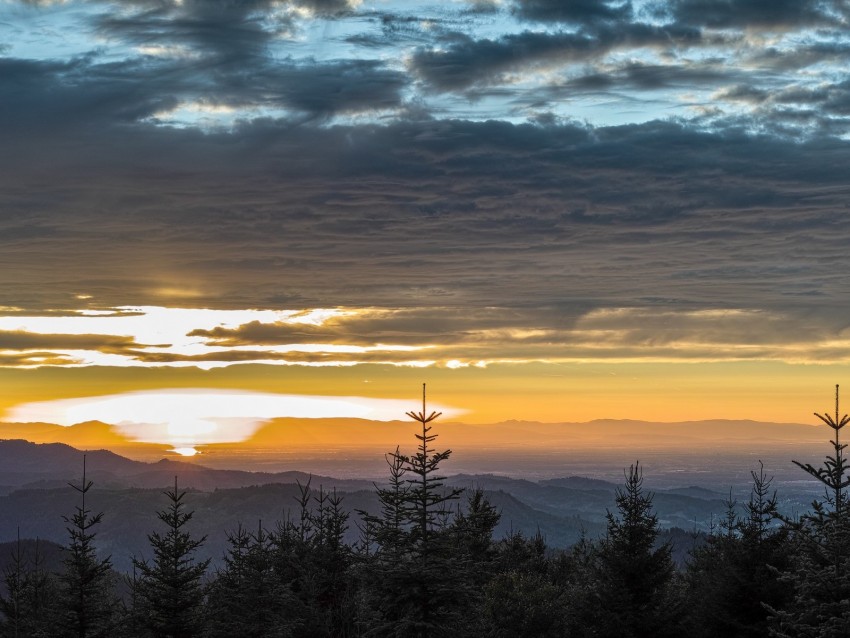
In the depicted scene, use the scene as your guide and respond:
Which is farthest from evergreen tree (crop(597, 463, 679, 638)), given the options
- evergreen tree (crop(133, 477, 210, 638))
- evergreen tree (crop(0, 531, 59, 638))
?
evergreen tree (crop(0, 531, 59, 638))

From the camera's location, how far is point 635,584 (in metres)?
38.7

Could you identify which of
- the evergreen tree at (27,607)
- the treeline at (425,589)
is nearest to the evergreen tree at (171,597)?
the treeline at (425,589)

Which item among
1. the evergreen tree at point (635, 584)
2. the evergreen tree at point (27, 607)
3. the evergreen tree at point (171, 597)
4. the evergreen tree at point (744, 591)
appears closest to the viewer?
the evergreen tree at point (744, 591)

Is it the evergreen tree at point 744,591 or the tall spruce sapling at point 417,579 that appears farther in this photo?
the evergreen tree at point 744,591

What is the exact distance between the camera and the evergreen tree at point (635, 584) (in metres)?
37.8

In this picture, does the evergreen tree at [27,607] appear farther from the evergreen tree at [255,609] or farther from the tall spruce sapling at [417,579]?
the tall spruce sapling at [417,579]

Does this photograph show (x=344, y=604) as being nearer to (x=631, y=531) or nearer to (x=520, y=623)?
(x=520, y=623)

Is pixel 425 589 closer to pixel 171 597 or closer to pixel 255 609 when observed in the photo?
pixel 255 609

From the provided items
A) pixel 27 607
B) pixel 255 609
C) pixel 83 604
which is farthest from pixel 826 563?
pixel 27 607

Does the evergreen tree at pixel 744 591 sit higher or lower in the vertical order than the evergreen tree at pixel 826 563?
lower

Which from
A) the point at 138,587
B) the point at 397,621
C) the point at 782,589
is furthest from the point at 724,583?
the point at 138,587

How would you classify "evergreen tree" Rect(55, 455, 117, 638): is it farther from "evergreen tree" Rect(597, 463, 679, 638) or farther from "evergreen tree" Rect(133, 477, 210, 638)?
"evergreen tree" Rect(597, 463, 679, 638)

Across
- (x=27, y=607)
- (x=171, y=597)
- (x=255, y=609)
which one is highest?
(x=171, y=597)

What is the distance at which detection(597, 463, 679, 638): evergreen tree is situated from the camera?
124 ft
